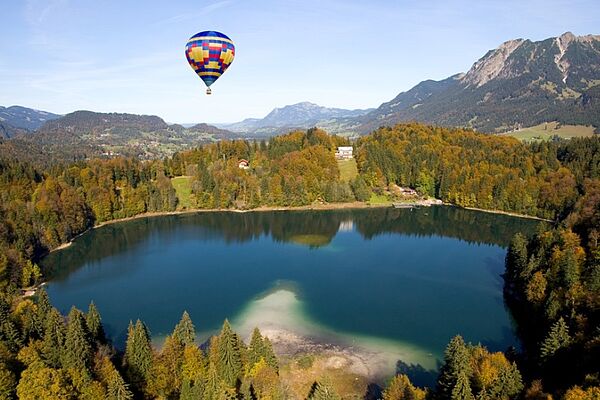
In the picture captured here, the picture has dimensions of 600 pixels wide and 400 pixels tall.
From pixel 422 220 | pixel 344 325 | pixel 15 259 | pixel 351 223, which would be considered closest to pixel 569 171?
pixel 422 220

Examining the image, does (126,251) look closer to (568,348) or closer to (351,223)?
(351,223)

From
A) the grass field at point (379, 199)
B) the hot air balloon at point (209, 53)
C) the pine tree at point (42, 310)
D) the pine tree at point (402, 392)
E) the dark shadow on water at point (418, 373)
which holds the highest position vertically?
the hot air balloon at point (209, 53)

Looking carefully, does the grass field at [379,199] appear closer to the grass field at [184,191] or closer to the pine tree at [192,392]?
the grass field at [184,191]

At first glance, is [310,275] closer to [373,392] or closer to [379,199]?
[373,392]

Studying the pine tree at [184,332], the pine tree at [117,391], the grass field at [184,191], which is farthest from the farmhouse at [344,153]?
the pine tree at [117,391]

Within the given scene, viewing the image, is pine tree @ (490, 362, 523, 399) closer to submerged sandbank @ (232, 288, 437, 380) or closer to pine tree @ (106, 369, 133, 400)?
submerged sandbank @ (232, 288, 437, 380)

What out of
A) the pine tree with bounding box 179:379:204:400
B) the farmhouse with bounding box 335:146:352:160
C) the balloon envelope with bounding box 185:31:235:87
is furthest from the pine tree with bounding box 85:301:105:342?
the farmhouse with bounding box 335:146:352:160

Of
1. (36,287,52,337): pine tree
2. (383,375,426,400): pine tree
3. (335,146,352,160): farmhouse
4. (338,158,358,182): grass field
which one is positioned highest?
(335,146,352,160): farmhouse

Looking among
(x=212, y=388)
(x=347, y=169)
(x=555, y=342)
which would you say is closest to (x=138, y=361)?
(x=212, y=388)
